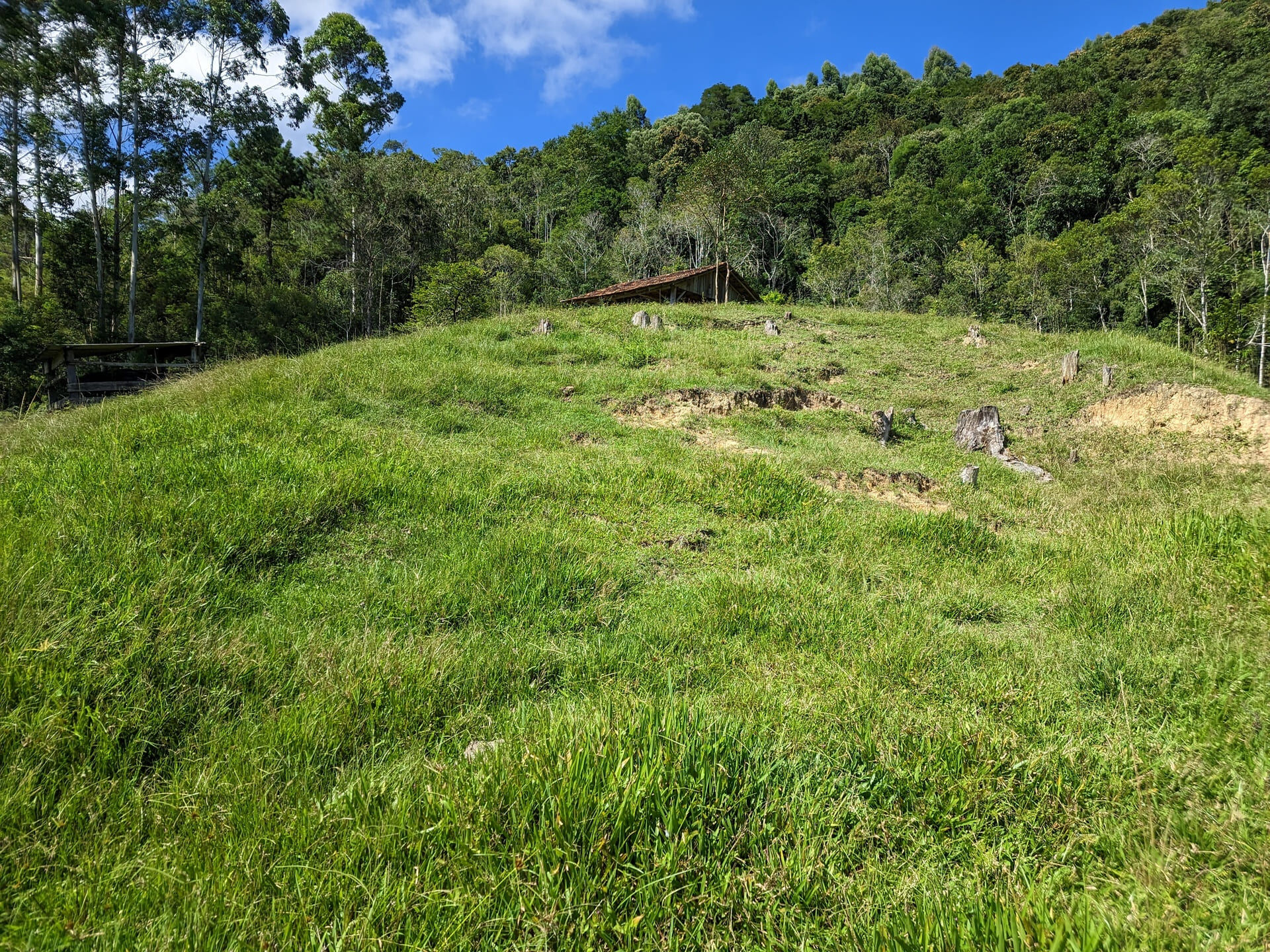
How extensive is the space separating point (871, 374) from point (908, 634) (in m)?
13.1

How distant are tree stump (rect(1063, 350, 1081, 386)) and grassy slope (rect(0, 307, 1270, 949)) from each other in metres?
7.79

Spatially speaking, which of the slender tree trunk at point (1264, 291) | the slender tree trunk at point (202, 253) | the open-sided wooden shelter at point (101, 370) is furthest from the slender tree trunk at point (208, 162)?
the slender tree trunk at point (1264, 291)

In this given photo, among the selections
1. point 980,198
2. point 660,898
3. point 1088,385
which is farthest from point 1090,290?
point 660,898

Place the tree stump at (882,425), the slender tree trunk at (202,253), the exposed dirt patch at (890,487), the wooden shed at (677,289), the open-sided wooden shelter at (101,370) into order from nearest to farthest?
the exposed dirt patch at (890,487)
the tree stump at (882,425)
the open-sided wooden shelter at (101,370)
the slender tree trunk at (202,253)
the wooden shed at (677,289)

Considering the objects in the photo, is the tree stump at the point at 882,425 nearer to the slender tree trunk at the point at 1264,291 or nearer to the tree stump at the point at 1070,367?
the tree stump at the point at 1070,367

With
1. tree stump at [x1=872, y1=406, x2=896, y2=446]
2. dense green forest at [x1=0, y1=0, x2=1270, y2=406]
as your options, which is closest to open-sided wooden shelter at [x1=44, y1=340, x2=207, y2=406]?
dense green forest at [x1=0, y1=0, x2=1270, y2=406]

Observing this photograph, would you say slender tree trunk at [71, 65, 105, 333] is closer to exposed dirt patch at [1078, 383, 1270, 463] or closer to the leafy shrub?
the leafy shrub

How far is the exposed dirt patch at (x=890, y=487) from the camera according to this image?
24.4 ft

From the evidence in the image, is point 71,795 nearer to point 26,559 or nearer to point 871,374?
point 26,559

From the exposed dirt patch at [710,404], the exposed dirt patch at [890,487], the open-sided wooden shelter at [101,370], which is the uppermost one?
the open-sided wooden shelter at [101,370]

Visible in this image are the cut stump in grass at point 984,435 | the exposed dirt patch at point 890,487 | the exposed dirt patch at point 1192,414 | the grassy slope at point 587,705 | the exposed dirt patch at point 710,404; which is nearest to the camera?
the grassy slope at point 587,705

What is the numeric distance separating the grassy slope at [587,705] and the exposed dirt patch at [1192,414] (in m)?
5.01

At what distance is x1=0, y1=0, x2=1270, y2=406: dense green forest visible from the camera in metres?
24.7

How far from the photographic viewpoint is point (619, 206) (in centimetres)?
6322
